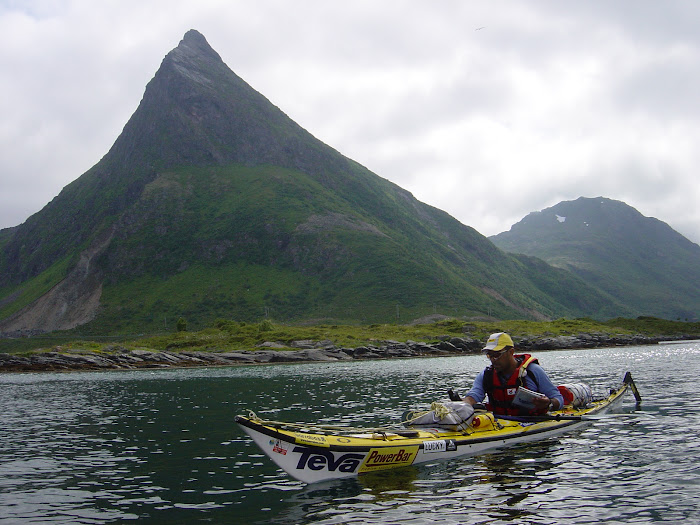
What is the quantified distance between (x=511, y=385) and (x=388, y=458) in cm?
636

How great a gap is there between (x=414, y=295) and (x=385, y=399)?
6254 inches

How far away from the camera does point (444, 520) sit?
13.5 m

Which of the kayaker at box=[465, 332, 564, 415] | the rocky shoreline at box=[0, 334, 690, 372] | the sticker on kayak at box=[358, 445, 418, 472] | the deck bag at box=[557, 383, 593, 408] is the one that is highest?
the kayaker at box=[465, 332, 564, 415]

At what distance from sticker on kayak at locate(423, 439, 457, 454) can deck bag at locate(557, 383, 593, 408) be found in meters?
8.68

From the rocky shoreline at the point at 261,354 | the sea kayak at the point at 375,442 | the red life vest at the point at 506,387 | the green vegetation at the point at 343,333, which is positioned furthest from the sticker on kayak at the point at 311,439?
the green vegetation at the point at 343,333

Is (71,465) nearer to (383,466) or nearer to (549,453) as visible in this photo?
(383,466)

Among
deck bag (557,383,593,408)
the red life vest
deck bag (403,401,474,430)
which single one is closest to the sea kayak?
deck bag (403,401,474,430)

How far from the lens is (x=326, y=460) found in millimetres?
16859

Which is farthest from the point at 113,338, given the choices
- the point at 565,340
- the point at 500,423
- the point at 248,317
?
the point at 500,423

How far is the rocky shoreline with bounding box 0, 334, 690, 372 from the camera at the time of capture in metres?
92.6

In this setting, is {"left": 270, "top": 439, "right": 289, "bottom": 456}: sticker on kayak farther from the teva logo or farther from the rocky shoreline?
the rocky shoreline

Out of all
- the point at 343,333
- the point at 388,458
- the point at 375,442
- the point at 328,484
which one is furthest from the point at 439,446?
the point at 343,333

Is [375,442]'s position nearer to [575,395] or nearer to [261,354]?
[575,395]

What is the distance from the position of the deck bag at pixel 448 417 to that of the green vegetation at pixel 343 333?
95728 mm
